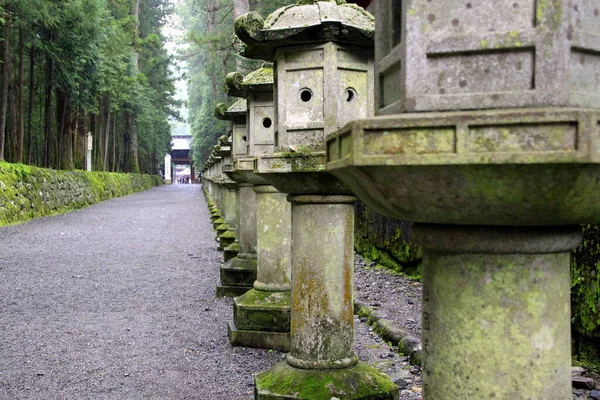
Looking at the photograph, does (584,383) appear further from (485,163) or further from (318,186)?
(485,163)

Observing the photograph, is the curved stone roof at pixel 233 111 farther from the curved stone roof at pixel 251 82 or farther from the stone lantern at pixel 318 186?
the stone lantern at pixel 318 186

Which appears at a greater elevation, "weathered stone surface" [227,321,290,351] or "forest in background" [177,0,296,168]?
"forest in background" [177,0,296,168]

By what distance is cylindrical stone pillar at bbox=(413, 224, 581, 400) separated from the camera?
181 cm

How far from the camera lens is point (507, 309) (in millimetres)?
1808

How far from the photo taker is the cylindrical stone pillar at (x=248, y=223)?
7.38 metres

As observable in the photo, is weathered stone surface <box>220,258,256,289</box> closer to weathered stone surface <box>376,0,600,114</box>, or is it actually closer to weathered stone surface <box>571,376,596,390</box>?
weathered stone surface <box>571,376,596,390</box>

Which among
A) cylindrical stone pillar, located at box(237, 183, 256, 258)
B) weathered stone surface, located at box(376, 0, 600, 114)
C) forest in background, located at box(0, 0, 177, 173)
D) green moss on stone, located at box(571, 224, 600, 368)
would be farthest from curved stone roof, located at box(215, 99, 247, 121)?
forest in background, located at box(0, 0, 177, 173)

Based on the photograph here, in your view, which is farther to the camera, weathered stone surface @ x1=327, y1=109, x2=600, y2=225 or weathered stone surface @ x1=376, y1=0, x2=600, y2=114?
weathered stone surface @ x1=376, y1=0, x2=600, y2=114

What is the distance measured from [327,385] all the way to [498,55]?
2.47 m

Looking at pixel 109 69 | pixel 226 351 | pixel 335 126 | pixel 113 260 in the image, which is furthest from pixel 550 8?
pixel 109 69

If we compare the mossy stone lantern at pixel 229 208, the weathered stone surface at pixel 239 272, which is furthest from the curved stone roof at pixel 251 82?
the mossy stone lantern at pixel 229 208

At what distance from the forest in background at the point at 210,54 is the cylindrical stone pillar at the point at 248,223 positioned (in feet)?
8.04

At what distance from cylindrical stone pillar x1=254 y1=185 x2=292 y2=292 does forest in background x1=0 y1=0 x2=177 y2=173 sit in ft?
33.8

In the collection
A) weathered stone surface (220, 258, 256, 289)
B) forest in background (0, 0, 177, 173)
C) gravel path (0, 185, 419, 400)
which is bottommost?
gravel path (0, 185, 419, 400)
